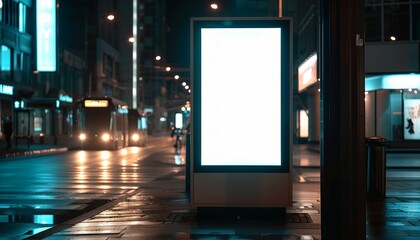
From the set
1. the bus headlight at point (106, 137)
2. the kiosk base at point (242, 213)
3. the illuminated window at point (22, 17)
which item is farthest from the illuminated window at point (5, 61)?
the kiosk base at point (242, 213)

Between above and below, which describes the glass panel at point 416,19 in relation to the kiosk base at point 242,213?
above

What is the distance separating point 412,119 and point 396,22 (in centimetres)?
582

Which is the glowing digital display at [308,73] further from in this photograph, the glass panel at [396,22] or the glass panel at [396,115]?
the glass panel at [396,115]

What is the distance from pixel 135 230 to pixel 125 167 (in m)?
15.3

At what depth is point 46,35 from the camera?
49844 millimetres

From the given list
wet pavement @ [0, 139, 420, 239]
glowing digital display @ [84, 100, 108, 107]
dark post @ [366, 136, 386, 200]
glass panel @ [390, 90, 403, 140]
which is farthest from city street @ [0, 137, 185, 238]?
glowing digital display @ [84, 100, 108, 107]

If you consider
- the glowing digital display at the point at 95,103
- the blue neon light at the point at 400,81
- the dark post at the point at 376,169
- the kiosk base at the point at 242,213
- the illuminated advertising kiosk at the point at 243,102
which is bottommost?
the kiosk base at the point at 242,213

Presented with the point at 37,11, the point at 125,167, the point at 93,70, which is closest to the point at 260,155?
the point at 125,167

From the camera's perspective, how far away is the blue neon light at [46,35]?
161 ft

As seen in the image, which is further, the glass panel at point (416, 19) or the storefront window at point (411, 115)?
the storefront window at point (411, 115)

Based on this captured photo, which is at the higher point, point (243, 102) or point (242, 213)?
point (243, 102)

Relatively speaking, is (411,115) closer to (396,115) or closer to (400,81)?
(396,115)

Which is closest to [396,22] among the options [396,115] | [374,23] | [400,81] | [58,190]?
[374,23]

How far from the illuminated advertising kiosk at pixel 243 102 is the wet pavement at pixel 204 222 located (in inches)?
29.8
